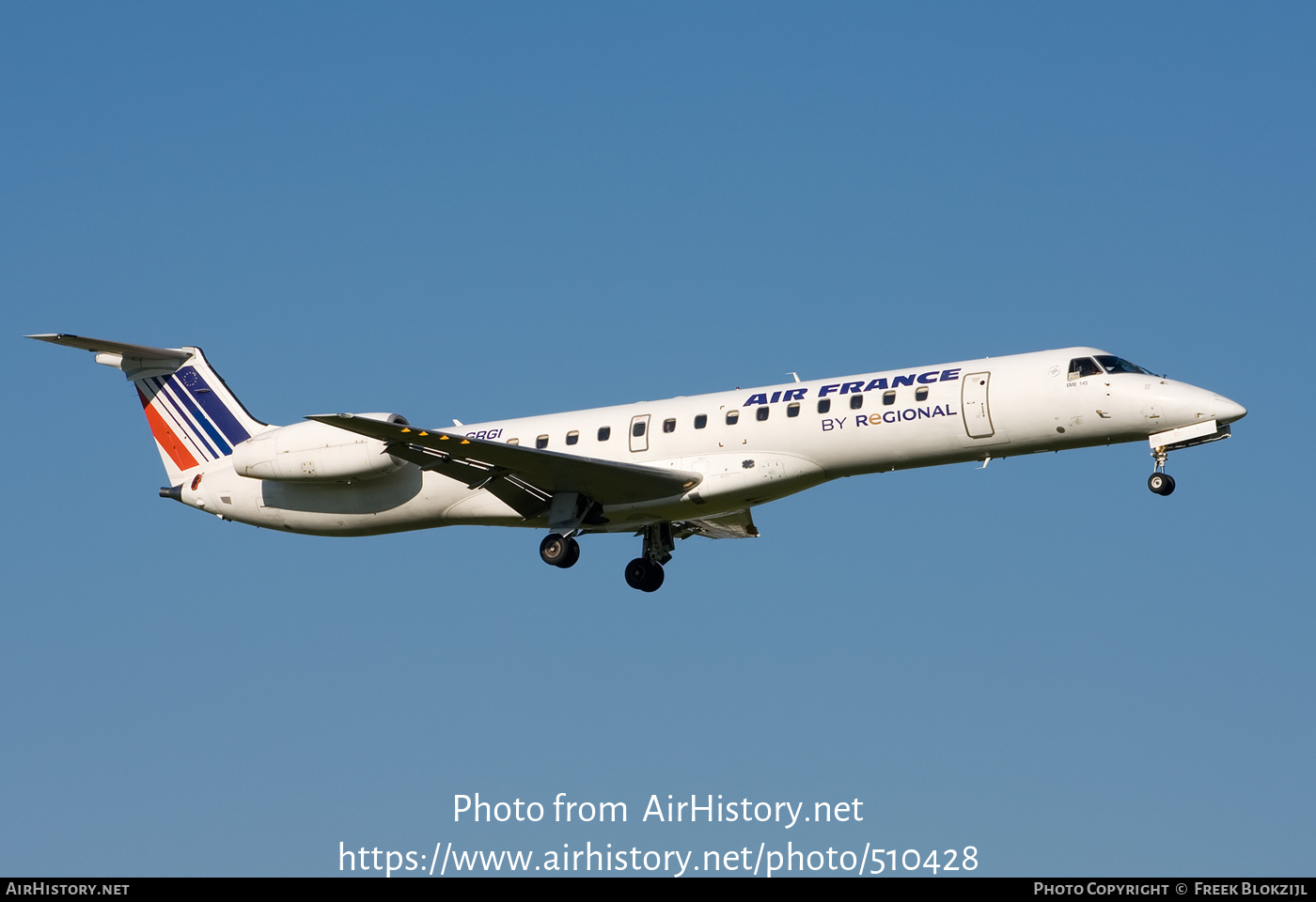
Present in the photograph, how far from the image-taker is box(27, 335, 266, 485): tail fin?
103 feet

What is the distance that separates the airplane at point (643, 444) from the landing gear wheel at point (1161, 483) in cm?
2

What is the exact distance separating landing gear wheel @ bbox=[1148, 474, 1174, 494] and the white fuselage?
677 mm

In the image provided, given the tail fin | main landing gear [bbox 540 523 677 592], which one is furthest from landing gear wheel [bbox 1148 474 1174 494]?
the tail fin

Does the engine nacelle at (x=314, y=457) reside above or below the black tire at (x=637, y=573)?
above

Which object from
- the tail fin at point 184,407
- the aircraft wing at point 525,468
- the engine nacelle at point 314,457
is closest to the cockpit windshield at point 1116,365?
the aircraft wing at point 525,468

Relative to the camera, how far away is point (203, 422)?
3159 cm

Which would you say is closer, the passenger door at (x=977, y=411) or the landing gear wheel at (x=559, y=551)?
the passenger door at (x=977, y=411)

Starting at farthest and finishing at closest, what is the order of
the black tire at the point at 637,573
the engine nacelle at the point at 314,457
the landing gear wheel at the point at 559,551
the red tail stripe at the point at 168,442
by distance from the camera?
the red tail stripe at the point at 168,442
the black tire at the point at 637,573
the engine nacelle at the point at 314,457
the landing gear wheel at the point at 559,551

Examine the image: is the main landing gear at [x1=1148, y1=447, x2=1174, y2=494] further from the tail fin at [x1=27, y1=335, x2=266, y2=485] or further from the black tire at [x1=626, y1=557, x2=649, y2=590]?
the tail fin at [x1=27, y1=335, x2=266, y2=485]

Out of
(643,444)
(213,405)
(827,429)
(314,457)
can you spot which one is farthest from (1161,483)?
(213,405)

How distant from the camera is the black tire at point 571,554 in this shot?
28094mm

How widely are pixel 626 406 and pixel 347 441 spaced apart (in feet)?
15.7

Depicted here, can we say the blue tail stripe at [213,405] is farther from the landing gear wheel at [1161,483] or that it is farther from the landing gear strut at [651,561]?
the landing gear wheel at [1161,483]
